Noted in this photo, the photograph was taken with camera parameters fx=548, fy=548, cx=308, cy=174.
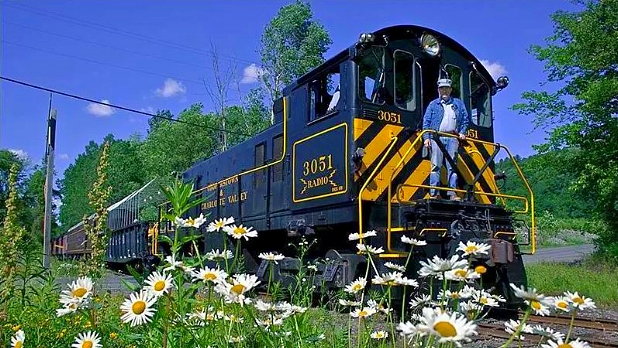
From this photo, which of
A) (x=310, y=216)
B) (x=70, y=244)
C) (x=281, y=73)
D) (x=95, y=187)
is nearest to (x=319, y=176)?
(x=310, y=216)

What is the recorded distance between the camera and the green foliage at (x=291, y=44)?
3098cm

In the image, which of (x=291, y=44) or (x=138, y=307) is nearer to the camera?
(x=138, y=307)

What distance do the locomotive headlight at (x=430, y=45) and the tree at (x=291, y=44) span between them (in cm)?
2330

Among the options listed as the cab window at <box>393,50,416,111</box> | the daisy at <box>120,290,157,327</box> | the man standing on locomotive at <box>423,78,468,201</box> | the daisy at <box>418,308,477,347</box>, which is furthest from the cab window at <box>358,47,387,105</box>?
the daisy at <box>418,308,477,347</box>

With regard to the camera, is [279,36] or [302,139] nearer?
[302,139]

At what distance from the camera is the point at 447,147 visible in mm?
7273

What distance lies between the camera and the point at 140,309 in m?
1.94

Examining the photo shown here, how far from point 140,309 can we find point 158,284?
13 cm

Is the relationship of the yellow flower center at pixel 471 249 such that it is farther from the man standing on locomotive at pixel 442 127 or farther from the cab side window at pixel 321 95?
the cab side window at pixel 321 95

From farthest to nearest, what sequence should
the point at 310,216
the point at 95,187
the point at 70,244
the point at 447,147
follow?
the point at 70,244, the point at 310,216, the point at 447,147, the point at 95,187

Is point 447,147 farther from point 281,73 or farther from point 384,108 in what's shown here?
point 281,73

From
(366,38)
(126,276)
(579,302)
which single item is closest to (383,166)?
(366,38)

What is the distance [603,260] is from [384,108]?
13.3 metres

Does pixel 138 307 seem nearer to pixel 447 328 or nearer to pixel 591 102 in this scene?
pixel 447 328
